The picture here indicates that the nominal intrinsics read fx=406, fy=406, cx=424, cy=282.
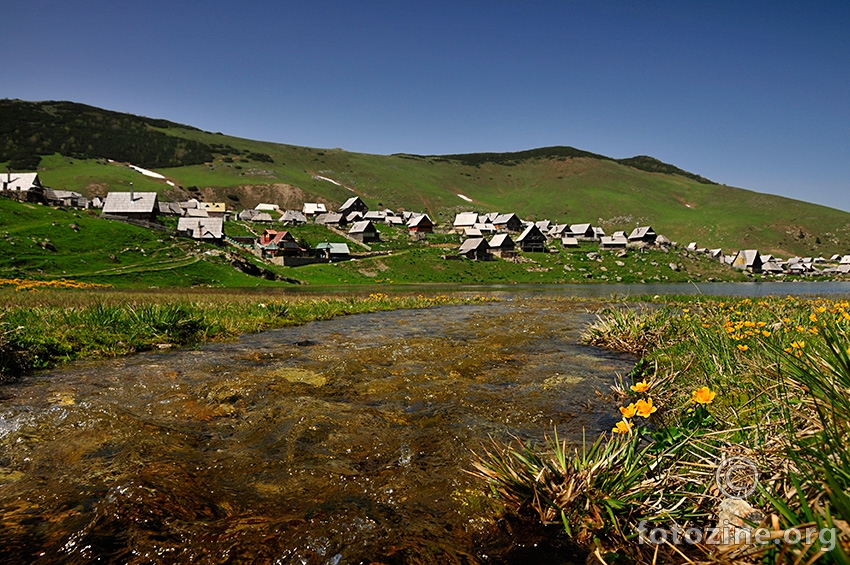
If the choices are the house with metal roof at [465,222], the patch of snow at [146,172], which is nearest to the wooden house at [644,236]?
the house with metal roof at [465,222]

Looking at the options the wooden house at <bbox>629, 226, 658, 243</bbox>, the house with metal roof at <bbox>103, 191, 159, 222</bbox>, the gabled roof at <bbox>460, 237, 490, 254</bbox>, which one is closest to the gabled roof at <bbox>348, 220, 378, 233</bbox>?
the gabled roof at <bbox>460, 237, 490, 254</bbox>

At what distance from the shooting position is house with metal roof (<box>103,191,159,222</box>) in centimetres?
8775

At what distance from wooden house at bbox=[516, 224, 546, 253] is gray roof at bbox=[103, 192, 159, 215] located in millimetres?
90437

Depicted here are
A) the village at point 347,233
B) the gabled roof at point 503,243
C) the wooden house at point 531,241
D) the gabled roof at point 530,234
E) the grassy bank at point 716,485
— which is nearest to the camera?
the grassy bank at point 716,485

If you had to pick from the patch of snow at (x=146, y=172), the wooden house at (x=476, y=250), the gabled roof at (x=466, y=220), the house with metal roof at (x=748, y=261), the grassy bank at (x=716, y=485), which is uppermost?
the patch of snow at (x=146, y=172)

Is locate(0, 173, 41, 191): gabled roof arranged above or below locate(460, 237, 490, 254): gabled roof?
above

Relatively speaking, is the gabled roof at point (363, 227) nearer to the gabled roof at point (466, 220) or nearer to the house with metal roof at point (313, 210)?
the gabled roof at point (466, 220)

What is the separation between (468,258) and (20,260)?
7521cm

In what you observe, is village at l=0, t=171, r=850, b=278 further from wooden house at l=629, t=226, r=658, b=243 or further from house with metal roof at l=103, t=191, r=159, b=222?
wooden house at l=629, t=226, r=658, b=243

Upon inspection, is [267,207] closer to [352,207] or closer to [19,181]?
[352,207]

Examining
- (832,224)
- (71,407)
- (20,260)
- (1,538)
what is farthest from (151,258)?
(832,224)

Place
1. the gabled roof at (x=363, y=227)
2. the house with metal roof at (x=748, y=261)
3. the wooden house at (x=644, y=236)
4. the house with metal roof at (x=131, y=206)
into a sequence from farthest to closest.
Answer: the wooden house at (x=644, y=236) → the house with metal roof at (x=748, y=261) → the gabled roof at (x=363, y=227) → the house with metal roof at (x=131, y=206)

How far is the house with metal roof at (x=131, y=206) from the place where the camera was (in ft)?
288

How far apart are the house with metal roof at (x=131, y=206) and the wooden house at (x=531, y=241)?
293 ft
